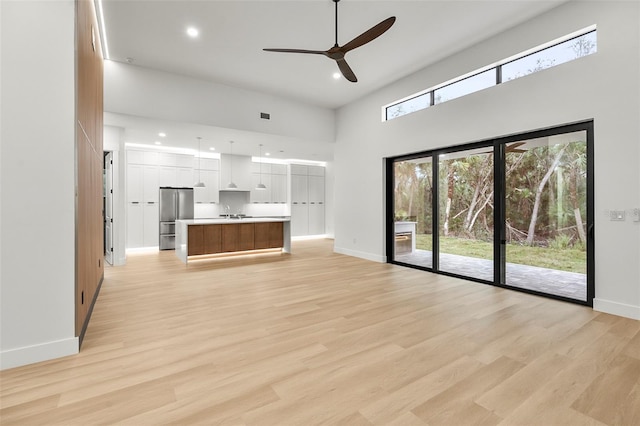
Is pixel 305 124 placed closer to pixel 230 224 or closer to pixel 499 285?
pixel 230 224

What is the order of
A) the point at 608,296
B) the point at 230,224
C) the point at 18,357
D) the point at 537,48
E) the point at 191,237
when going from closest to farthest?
the point at 18,357 < the point at 608,296 < the point at 537,48 < the point at 191,237 < the point at 230,224

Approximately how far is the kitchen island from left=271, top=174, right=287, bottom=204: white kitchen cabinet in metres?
2.84

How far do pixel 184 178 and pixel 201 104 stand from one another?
3391mm

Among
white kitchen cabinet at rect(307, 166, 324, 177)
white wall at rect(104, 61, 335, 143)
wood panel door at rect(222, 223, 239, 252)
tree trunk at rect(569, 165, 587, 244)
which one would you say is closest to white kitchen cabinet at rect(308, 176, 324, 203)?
white kitchen cabinet at rect(307, 166, 324, 177)

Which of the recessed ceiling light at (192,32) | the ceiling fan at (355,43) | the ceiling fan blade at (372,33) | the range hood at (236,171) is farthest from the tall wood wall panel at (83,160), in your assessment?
the range hood at (236,171)

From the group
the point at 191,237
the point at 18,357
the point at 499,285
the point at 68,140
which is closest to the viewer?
the point at 18,357

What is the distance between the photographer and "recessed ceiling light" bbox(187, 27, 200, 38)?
405cm

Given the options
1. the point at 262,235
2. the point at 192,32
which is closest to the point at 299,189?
the point at 262,235

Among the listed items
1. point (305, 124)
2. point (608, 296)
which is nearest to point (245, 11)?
point (305, 124)

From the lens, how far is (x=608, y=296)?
3.24m

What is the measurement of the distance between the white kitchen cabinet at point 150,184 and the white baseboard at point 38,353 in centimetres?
647

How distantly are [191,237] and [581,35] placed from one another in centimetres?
699

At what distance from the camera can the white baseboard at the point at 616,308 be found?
304cm

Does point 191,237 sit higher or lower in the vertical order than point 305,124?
lower
